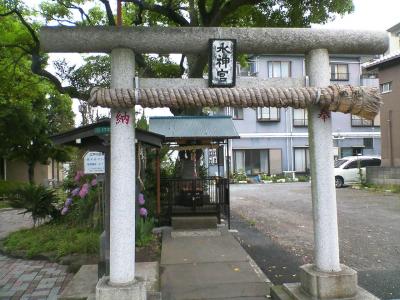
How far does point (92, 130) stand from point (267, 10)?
8.28m

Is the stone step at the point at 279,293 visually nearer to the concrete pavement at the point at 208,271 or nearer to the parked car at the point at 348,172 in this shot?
the concrete pavement at the point at 208,271

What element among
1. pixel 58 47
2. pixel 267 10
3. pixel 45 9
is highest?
pixel 45 9

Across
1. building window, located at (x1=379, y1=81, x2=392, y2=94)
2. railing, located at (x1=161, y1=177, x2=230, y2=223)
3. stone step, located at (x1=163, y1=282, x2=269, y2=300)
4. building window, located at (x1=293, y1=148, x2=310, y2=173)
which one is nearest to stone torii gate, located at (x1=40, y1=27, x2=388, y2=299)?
stone step, located at (x1=163, y1=282, x2=269, y2=300)

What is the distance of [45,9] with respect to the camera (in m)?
14.4

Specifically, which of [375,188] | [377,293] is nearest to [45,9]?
[377,293]

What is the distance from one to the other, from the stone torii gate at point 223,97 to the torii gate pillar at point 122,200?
0.5 inches

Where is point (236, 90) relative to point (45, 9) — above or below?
below

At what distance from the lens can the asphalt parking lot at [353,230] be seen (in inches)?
289

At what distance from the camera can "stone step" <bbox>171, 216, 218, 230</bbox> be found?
1074cm

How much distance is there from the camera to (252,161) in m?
37.0

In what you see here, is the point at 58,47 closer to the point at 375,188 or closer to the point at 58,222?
the point at 58,222

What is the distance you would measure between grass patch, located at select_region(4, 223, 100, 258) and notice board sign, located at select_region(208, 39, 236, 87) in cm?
541

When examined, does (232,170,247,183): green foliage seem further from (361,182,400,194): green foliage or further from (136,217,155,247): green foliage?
(136,217,155,247): green foliage

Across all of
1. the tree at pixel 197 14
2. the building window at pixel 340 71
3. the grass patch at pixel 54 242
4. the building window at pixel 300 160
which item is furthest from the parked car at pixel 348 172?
the grass patch at pixel 54 242
